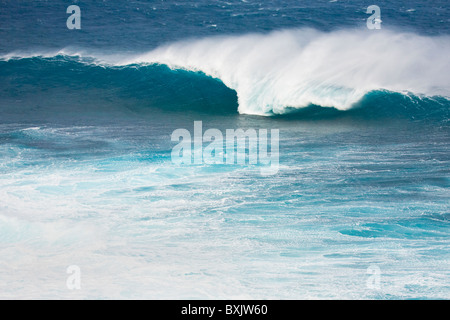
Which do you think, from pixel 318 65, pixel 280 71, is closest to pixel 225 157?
pixel 280 71

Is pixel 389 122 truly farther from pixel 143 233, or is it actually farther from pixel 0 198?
pixel 0 198

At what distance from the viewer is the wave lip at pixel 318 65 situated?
11656mm

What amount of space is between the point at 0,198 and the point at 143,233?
210cm

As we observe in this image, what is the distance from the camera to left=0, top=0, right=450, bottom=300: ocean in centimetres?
494

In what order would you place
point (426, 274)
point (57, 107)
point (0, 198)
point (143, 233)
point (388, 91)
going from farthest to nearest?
point (57, 107)
point (388, 91)
point (0, 198)
point (143, 233)
point (426, 274)

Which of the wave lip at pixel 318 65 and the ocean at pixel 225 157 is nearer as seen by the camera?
the ocean at pixel 225 157

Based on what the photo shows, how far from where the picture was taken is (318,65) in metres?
12.3

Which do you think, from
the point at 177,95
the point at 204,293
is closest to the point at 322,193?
the point at 204,293

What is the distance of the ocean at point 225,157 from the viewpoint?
4.94m

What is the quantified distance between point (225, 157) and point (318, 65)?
5020 mm

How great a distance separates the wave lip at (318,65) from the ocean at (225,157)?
42 millimetres

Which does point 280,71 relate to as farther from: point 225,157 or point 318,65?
point 225,157
